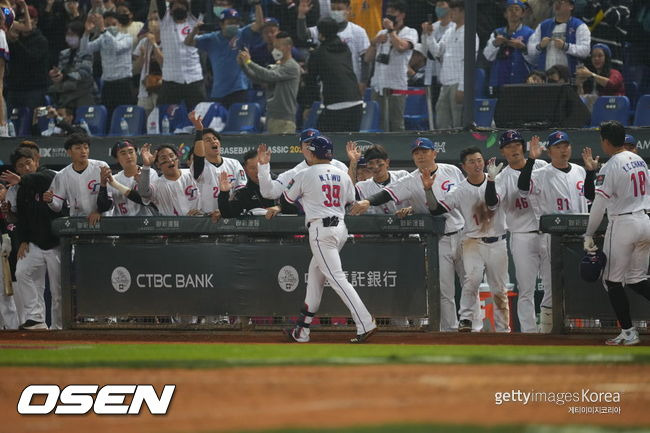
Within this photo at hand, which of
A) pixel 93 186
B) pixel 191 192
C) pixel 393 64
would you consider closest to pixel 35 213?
pixel 93 186

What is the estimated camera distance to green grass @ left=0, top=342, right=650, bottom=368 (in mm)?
7711

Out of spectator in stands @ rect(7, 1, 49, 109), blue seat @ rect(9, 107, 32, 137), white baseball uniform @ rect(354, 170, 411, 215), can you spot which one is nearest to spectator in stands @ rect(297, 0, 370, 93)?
white baseball uniform @ rect(354, 170, 411, 215)

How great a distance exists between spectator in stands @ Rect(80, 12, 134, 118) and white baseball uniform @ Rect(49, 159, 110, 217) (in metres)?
3.66

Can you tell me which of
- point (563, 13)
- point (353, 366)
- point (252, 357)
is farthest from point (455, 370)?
point (563, 13)

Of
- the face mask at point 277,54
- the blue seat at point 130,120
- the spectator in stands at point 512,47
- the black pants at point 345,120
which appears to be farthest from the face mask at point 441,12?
the blue seat at point 130,120

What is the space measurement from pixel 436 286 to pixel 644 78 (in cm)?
488

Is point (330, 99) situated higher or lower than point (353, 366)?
higher

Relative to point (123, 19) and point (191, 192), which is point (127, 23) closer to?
point (123, 19)

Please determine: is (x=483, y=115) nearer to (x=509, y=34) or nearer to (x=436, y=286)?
(x=509, y=34)

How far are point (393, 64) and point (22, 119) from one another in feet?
17.9

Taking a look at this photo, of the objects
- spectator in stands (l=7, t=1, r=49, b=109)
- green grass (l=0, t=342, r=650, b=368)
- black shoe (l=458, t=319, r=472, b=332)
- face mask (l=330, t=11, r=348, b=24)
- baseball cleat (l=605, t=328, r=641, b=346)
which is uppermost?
face mask (l=330, t=11, r=348, b=24)

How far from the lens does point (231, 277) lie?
10.4 meters

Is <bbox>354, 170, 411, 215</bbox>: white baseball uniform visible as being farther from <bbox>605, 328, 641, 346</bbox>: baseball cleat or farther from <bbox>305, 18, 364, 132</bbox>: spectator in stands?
<bbox>605, 328, 641, 346</bbox>: baseball cleat

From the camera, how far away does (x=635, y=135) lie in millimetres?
11875
